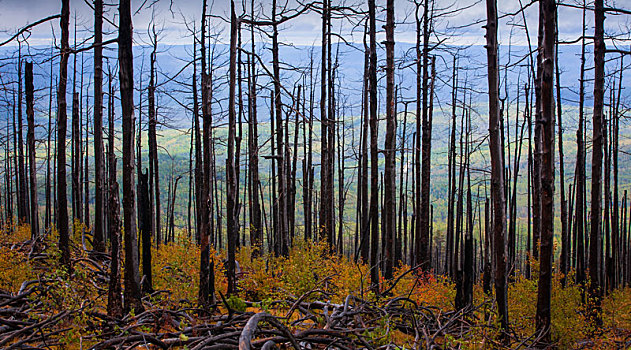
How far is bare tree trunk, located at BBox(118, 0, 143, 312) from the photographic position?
5.65 metres

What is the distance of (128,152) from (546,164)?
595 centimetres

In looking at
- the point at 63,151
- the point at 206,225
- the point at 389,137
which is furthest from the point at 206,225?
the point at 389,137

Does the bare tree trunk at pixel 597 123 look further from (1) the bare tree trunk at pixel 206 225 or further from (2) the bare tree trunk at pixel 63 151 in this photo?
(2) the bare tree trunk at pixel 63 151

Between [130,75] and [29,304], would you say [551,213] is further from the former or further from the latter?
[29,304]

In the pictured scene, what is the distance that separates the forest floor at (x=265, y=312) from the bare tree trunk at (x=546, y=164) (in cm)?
46

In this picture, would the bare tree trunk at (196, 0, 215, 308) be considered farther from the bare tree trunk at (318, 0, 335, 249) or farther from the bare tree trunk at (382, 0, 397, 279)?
the bare tree trunk at (318, 0, 335, 249)

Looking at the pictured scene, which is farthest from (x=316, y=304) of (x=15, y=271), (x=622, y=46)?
(x=622, y=46)

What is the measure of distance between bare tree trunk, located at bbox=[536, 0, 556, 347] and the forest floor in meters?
0.46

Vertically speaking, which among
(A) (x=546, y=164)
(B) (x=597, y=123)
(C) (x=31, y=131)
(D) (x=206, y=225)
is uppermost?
(C) (x=31, y=131)

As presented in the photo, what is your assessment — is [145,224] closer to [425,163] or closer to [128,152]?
[128,152]

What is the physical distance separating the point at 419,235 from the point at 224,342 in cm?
1241

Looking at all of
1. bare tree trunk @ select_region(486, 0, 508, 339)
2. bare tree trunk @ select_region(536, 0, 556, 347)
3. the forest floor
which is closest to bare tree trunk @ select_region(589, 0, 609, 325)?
the forest floor

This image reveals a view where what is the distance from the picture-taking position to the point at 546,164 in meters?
6.46

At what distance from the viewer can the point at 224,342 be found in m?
3.76
